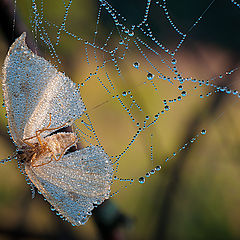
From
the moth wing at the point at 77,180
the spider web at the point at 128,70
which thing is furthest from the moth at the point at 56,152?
Result: the spider web at the point at 128,70

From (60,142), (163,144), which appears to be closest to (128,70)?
(163,144)

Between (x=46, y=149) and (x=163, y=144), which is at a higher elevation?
(x=46, y=149)

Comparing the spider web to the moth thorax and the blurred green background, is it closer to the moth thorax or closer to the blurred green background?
the blurred green background

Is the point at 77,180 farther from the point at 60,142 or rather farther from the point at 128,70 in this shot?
the point at 128,70

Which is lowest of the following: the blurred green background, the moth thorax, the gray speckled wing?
the blurred green background

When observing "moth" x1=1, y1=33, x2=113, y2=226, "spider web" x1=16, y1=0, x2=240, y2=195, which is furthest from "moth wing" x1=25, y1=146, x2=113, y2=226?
"spider web" x1=16, y1=0, x2=240, y2=195

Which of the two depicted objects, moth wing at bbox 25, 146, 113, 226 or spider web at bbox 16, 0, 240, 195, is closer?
moth wing at bbox 25, 146, 113, 226

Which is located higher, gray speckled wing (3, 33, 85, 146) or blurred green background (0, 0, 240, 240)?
gray speckled wing (3, 33, 85, 146)

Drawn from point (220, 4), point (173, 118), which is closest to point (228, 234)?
point (173, 118)
